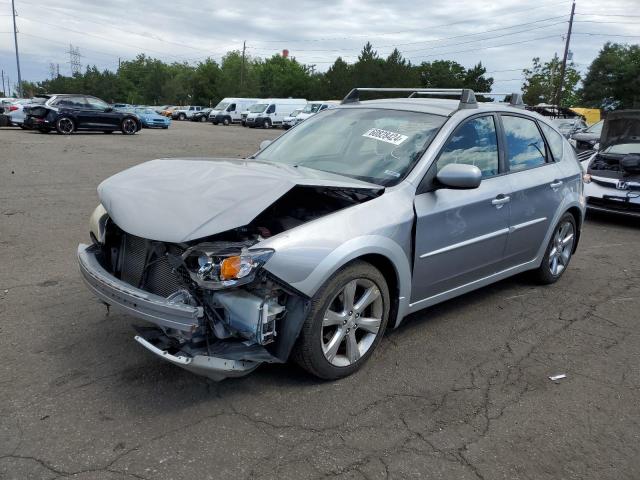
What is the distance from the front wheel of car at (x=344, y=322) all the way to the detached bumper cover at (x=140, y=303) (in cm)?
68

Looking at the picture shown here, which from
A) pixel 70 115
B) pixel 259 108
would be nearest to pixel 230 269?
pixel 70 115

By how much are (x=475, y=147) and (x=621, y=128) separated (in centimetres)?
748

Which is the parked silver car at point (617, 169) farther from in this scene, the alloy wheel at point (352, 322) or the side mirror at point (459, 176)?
the alloy wheel at point (352, 322)

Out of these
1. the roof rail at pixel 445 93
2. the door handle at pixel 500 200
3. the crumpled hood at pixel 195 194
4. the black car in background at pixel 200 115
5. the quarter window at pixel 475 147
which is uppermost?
the roof rail at pixel 445 93

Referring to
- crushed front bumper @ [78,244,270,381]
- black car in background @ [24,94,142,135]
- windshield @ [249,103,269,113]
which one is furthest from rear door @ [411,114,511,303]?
windshield @ [249,103,269,113]

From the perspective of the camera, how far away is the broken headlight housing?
9.11 ft

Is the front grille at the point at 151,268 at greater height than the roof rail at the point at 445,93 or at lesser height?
lesser

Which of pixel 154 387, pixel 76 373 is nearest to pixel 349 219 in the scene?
pixel 154 387

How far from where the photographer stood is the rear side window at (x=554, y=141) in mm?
5145

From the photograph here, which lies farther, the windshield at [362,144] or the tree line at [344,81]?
the tree line at [344,81]

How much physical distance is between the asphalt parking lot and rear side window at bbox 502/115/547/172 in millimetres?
1287

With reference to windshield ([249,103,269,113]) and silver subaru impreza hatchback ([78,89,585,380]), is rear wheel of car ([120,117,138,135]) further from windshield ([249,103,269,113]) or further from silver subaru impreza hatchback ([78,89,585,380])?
silver subaru impreza hatchback ([78,89,585,380])

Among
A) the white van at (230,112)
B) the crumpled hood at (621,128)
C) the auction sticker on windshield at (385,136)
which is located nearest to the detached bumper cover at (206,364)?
the auction sticker on windshield at (385,136)

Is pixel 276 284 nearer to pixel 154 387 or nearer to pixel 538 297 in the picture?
A: pixel 154 387
